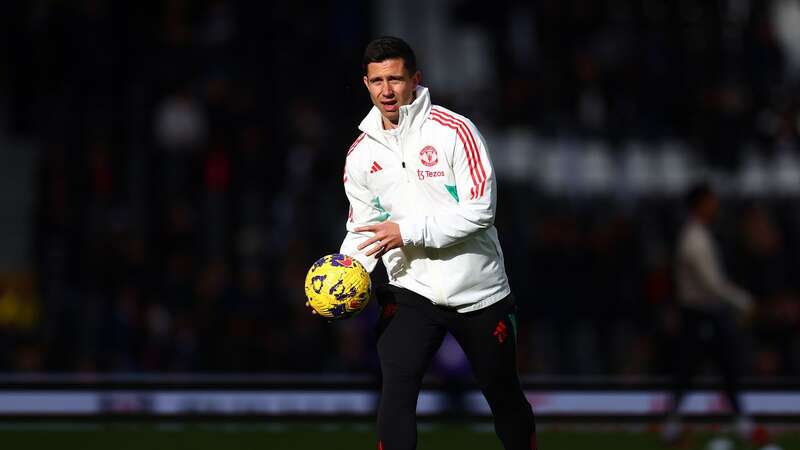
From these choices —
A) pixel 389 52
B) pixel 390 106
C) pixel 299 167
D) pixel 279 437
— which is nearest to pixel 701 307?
pixel 279 437

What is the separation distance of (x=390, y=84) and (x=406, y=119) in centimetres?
18

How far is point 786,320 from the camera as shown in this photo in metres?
12.7

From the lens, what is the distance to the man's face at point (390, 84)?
609cm

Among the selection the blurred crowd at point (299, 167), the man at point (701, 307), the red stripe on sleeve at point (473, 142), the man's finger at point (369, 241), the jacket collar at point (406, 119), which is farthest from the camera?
the blurred crowd at point (299, 167)

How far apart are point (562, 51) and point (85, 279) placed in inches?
234

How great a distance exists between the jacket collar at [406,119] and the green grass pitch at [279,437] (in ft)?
11.3

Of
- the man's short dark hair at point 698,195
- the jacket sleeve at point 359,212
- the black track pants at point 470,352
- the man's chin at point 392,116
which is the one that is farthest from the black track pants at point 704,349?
the man's chin at point 392,116

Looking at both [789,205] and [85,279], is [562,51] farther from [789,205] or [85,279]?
[85,279]

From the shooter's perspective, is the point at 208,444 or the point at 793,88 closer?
the point at 208,444

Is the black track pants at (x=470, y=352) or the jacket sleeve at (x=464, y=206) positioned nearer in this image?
the jacket sleeve at (x=464, y=206)

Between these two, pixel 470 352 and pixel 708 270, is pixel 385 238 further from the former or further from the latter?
pixel 708 270

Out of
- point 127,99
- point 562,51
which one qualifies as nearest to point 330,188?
point 127,99

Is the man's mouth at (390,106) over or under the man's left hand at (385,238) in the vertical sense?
over

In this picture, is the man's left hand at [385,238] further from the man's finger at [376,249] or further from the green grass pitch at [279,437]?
the green grass pitch at [279,437]
